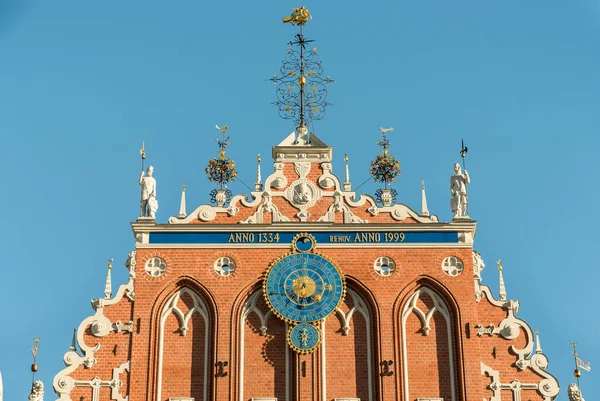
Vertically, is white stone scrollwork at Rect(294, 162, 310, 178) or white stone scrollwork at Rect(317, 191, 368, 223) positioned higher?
white stone scrollwork at Rect(294, 162, 310, 178)

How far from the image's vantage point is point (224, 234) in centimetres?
3659

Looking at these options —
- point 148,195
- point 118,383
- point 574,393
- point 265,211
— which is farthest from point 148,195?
point 574,393

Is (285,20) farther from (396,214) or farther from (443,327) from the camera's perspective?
(443,327)

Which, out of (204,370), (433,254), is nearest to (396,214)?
(433,254)

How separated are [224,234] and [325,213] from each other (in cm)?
244

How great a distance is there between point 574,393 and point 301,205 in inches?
302

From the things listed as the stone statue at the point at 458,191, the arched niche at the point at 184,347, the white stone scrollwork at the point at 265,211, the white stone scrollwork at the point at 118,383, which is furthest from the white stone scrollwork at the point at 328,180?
the white stone scrollwork at the point at 118,383

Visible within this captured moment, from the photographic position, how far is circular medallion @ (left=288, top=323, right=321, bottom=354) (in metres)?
35.4

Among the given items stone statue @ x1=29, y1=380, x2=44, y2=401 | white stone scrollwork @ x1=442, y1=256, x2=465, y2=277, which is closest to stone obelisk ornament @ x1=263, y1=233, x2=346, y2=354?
white stone scrollwork @ x1=442, y1=256, x2=465, y2=277

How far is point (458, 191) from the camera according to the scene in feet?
122

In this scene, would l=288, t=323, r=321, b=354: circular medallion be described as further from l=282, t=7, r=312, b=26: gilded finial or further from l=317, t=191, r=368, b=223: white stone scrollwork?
l=282, t=7, r=312, b=26: gilded finial

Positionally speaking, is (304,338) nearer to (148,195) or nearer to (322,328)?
(322,328)

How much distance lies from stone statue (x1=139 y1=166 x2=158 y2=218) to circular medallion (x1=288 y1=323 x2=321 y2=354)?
440 cm

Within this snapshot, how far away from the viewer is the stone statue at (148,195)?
121 ft
